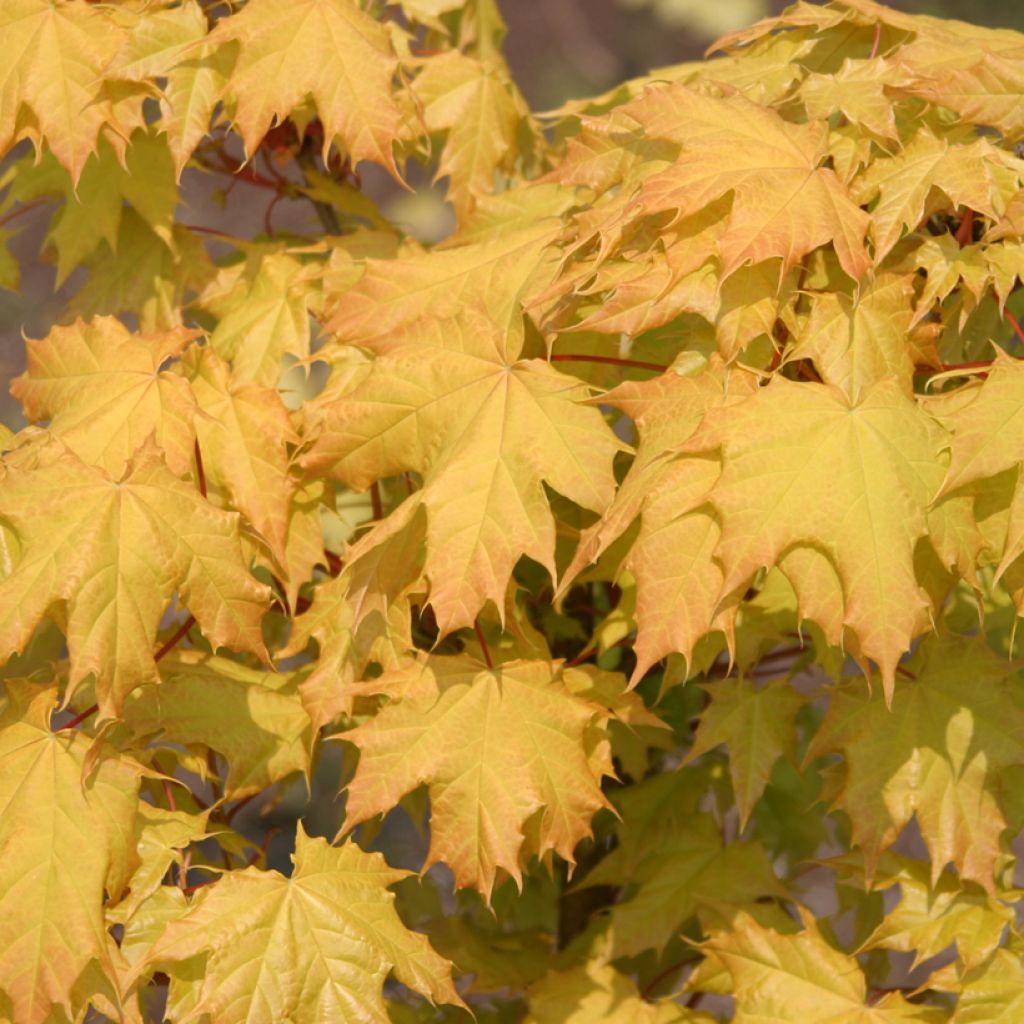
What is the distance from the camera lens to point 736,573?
1082mm

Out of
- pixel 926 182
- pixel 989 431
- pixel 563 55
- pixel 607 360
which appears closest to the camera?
pixel 989 431

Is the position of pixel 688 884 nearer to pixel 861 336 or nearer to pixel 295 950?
pixel 295 950

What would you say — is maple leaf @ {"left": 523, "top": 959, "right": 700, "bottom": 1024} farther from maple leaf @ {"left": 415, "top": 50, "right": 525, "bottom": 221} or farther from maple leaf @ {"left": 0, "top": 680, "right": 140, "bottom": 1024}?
maple leaf @ {"left": 415, "top": 50, "right": 525, "bottom": 221}

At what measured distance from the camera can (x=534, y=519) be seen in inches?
46.9

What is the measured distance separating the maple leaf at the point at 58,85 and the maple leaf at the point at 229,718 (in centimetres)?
58

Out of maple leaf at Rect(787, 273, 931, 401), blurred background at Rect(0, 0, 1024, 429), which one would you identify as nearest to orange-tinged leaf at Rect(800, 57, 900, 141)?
maple leaf at Rect(787, 273, 931, 401)

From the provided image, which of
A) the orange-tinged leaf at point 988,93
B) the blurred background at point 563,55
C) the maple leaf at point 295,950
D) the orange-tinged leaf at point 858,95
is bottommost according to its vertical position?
the blurred background at point 563,55

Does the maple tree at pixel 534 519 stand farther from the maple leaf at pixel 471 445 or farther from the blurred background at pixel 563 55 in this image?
the blurred background at pixel 563 55

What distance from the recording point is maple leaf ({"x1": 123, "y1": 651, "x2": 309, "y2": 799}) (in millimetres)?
1356

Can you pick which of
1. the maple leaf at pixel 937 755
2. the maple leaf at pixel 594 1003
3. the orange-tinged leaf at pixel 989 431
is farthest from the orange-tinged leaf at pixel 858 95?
the maple leaf at pixel 594 1003

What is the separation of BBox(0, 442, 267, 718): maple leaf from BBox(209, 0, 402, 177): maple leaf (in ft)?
1.39

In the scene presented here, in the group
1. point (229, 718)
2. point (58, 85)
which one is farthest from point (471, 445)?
point (58, 85)

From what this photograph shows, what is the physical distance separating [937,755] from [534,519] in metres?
0.52

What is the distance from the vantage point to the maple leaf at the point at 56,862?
118cm
